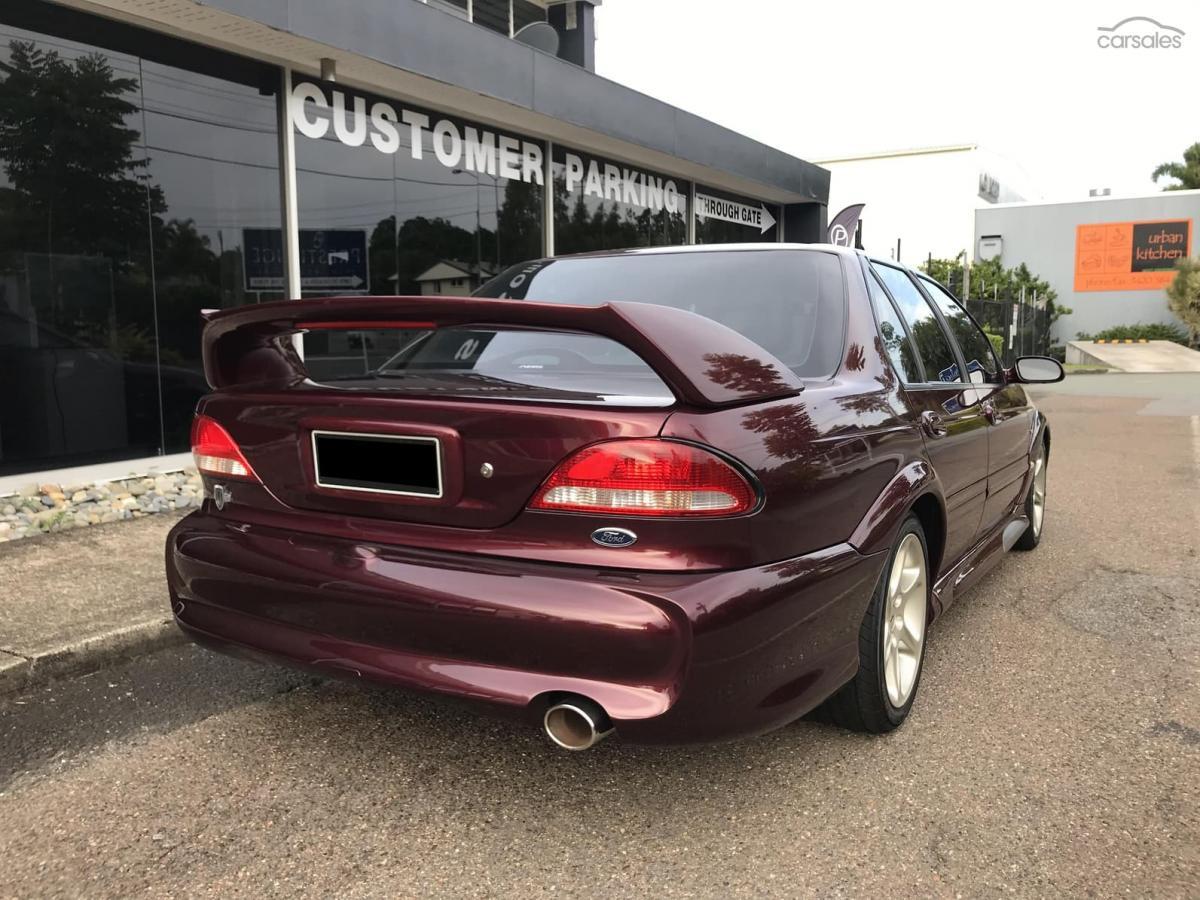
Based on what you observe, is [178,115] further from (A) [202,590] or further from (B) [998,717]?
(B) [998,717]

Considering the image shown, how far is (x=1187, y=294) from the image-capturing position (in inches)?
1321

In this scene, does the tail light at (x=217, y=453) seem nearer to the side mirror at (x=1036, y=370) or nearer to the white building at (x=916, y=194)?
the side mirror at (x=1036, y=370)

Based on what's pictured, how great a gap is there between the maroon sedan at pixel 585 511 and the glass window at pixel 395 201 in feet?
16.2

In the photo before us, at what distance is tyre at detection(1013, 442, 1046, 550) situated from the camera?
4.95 m

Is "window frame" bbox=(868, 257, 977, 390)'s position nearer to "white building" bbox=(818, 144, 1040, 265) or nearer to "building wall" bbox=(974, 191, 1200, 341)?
"building wall" bbox=(974, 191, 1200, 341)

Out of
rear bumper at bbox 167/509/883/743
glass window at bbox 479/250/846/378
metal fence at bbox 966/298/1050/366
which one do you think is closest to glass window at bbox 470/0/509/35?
metal fence at bbox 966/298/1050/366

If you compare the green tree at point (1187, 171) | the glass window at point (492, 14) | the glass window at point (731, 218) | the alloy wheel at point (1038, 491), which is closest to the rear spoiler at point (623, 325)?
the alloy wheel at point (1038, 491)

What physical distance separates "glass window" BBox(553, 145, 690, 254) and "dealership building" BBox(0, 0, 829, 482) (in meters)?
0.84

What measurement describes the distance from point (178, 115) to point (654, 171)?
7615 millimetres

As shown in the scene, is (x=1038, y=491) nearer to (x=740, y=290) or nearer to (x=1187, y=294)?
(x=740, y=290)

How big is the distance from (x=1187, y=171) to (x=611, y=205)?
50.5 m

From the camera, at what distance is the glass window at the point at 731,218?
14.9m

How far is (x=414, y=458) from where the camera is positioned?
2.28 m

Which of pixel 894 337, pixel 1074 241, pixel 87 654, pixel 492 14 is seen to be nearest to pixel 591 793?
pixel 894 337
